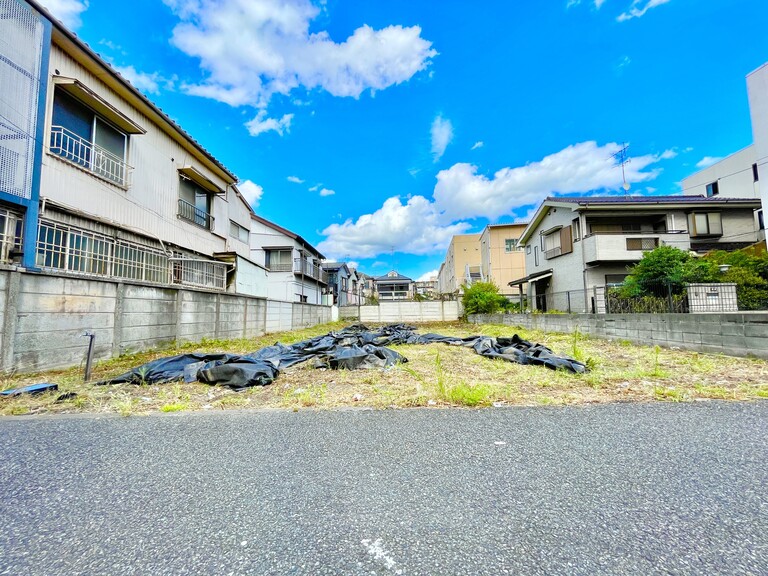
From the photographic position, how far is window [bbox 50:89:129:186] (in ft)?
17.4

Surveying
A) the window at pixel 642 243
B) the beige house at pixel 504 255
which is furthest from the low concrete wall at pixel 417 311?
the window at pixel 642 243

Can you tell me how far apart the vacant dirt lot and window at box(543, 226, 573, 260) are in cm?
931

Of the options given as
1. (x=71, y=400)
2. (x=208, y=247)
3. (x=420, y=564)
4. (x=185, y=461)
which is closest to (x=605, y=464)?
(x=420, y=564)

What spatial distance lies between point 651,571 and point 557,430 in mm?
1228

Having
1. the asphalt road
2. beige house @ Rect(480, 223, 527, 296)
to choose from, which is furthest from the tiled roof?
the asphalt road

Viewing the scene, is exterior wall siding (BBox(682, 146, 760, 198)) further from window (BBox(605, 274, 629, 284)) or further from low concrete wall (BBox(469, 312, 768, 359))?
low concrete wall (BBox(469, 312, 768, 359))

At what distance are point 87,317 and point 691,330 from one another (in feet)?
30.8

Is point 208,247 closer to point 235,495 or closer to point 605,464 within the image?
point 235,495

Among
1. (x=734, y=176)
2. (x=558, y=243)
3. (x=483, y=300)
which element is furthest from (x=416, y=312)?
(x=734, y=176)

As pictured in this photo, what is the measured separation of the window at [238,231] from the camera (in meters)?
11.9

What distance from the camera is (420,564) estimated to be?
1.04 meters

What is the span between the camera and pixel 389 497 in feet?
4.68

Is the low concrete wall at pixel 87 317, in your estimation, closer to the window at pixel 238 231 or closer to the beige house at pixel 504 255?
the window at pixel 238 231

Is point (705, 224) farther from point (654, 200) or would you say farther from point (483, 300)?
point (483, 300)
